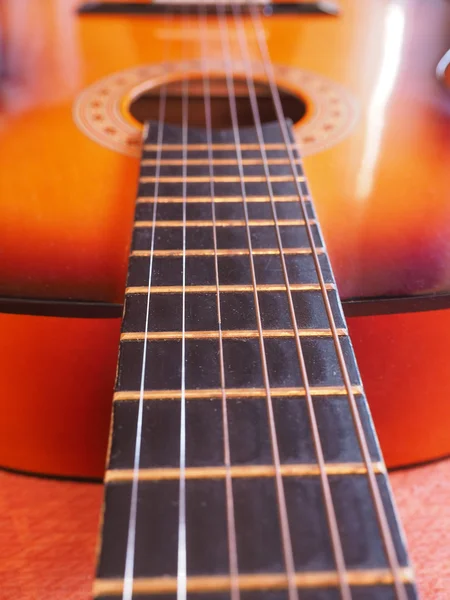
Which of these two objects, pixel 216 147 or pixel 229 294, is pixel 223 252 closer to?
pixel 229 294

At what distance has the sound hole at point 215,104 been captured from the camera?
86cm

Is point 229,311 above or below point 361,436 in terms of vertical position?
above

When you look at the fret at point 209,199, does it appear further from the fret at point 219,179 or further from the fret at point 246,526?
the fret at point 246,526

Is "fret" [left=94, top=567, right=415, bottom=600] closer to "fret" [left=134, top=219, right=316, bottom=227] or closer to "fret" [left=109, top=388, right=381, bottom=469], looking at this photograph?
"fret" [left=109, top=388, right=381, bottom=469]

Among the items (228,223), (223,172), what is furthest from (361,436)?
(223,172)

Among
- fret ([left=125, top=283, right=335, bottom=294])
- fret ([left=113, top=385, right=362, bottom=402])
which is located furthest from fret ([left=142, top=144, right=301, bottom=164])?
fret ([left=113, top=385, right=362, bottom=402])

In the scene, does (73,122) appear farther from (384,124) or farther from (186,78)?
(384,124)

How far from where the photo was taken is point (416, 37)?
3.16 feet

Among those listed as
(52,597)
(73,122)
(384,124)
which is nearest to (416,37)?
(384,124)

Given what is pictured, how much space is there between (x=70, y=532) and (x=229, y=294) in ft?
1.22

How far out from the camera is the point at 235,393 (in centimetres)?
38

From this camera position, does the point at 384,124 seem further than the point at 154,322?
Yes

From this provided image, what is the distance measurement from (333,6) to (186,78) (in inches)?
15.3

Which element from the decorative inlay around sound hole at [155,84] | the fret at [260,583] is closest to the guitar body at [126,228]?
the decorative inlay around sound hole at [155,84]
